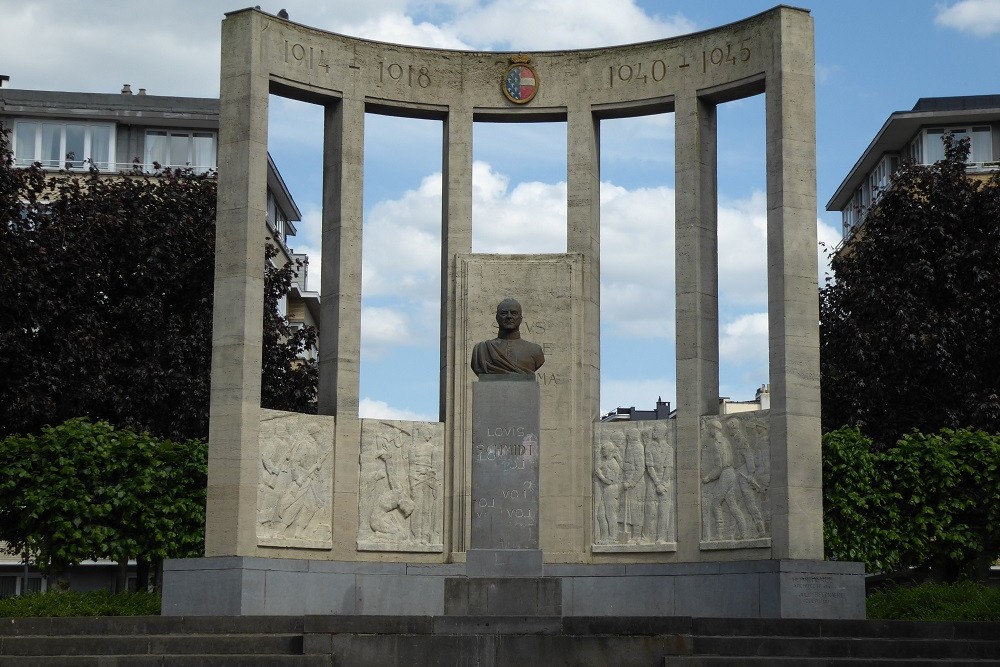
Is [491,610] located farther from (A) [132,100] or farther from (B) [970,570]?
(A) [132,100]

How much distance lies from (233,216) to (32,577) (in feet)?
127

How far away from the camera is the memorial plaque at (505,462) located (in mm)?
22125

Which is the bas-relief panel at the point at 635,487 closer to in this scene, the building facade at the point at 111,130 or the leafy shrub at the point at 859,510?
the leafy shrub at the point at 859,510

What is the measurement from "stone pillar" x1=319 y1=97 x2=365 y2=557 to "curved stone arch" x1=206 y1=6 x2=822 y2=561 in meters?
0.03

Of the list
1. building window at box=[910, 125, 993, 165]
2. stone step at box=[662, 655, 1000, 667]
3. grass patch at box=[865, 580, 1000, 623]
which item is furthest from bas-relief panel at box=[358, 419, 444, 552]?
building window at box=[910, 125, 993, 165]

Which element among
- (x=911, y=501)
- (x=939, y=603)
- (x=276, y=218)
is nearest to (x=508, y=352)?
(x=939, y=603)

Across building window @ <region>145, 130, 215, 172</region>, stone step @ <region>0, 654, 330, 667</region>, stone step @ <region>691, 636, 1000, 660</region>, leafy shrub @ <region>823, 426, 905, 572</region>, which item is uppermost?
building window @ <region>145, 130, 215, 172</region>

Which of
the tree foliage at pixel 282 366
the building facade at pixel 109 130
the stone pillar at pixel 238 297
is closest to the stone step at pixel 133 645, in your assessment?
the stone pillar at pixel 238 297

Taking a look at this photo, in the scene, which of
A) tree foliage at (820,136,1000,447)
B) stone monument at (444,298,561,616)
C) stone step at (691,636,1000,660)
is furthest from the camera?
tree foliage at (820,136,1000,447)

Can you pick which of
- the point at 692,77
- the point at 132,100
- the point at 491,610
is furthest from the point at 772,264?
the point at 132,100

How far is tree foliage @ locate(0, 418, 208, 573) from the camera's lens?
29531mm

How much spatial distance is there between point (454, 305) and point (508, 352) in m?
5.73

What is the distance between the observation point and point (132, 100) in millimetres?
62875

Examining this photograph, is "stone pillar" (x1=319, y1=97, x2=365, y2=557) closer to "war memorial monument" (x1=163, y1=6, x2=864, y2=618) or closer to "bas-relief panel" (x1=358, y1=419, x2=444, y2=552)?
"war memorial monument" (x1=163, y1=6, x2=864, y2=618)
